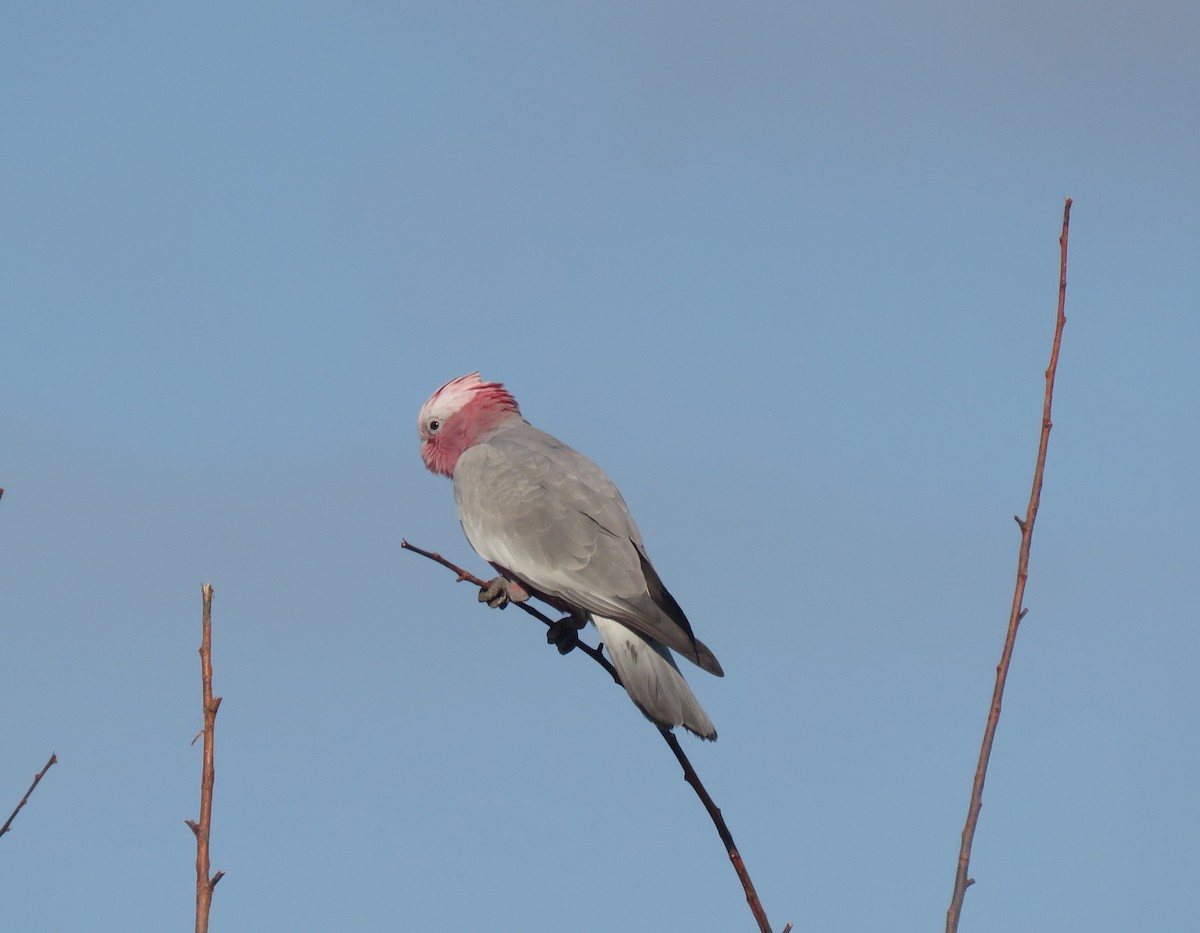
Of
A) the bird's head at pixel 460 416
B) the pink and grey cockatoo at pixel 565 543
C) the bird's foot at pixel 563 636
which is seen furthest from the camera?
the bird's head at pixel 460 416

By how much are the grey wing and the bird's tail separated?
0.31 feet

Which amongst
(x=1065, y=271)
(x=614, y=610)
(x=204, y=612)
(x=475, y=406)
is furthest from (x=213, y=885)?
(x=475, y=406)

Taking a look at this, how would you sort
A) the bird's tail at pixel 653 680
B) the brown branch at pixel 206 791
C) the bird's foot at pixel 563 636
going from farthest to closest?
the bird's foot at pixel 563 636
the bird's tail at pixel 653 680
the brown branch at pixel 206 791

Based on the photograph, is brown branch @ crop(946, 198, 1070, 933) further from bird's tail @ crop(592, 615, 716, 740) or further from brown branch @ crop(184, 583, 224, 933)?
bird's tail @ crop(592, 615, 716, 740)

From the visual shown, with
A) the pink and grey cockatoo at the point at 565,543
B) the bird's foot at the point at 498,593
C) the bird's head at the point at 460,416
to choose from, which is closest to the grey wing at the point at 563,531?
the pink and grey cockatoo at the point at 565,543

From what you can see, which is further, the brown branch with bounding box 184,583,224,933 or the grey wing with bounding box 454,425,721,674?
the grey wing with bounding box 454,425,721,674

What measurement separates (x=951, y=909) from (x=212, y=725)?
2.00m

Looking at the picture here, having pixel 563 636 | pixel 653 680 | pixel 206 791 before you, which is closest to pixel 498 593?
pixel 563 636

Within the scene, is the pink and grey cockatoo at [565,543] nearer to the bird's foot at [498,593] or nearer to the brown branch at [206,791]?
the bird's foot at [498,593]

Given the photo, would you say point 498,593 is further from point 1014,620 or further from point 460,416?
point 1014,620

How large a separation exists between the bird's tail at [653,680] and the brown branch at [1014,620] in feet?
9.07

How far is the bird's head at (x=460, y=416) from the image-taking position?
9492mm

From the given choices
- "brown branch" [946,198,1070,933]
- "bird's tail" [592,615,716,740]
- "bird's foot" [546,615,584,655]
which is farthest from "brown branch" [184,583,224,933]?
"bird's foot" [546,615,584,655]

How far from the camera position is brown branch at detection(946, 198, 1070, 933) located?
3.29m
